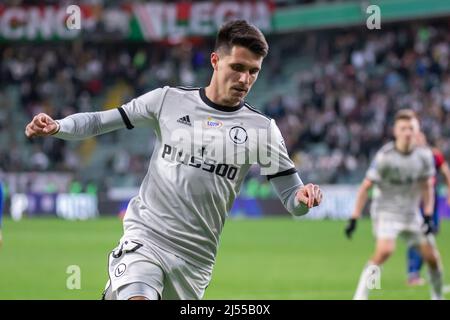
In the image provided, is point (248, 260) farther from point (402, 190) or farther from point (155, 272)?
point (155, 272)

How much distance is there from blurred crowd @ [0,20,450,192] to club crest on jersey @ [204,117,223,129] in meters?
22.4

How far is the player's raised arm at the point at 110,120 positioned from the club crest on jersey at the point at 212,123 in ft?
1.04

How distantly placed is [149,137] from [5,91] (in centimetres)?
607

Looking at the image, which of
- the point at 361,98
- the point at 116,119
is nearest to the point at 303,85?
the point at 361,98

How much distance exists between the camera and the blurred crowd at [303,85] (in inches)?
1211

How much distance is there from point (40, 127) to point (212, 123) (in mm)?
1085

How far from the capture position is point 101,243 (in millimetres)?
20500

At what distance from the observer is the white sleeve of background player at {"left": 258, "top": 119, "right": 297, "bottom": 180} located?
596 centimetres

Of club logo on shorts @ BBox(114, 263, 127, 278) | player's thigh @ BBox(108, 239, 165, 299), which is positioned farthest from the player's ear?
club logo on shorts @ BBox(114, 263, 127, 278)

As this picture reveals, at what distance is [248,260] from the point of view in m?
17.5

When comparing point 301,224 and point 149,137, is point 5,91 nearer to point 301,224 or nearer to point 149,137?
point 149,137

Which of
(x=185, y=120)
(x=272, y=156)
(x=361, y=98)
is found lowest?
(x=272, y=156)

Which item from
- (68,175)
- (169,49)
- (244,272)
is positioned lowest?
(244,272)
